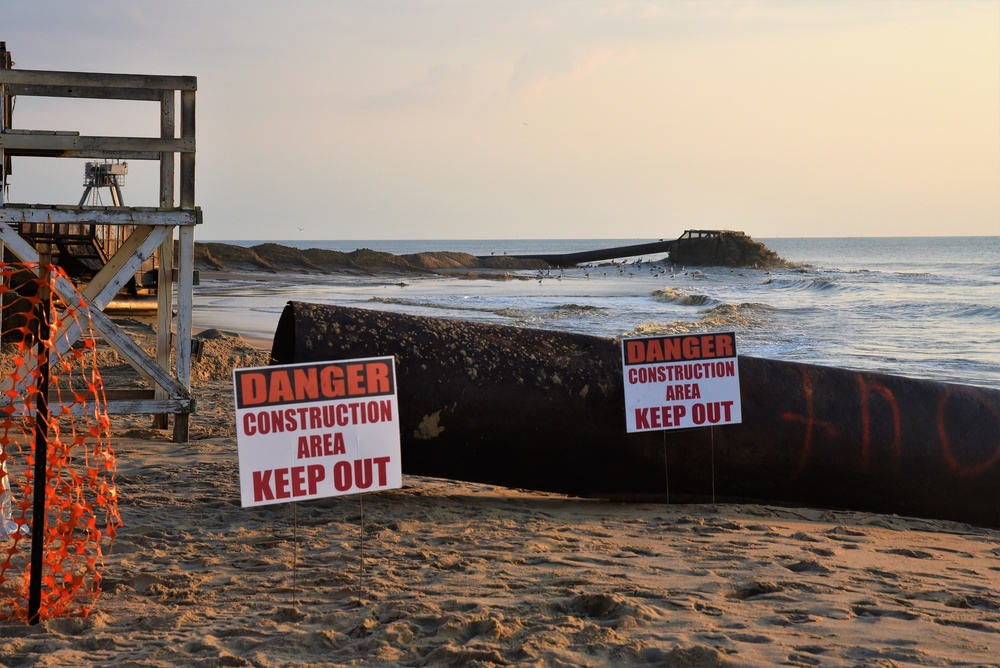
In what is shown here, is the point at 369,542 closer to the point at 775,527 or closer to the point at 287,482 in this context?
the point at 287,482

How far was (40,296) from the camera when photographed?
163 inches

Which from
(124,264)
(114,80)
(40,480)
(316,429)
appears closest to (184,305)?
(124,264)

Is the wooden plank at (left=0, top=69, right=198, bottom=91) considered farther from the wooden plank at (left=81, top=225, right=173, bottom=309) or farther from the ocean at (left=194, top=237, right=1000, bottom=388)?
the ocean at (left=194, top=237, right=1000, bottom=388)

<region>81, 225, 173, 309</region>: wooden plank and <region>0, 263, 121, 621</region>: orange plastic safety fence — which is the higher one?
<region>81, 225, 173, 309</region>: wooden plank

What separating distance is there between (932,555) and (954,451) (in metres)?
1.46

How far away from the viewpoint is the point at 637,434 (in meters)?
6.41

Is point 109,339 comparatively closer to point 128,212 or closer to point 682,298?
point 128,212

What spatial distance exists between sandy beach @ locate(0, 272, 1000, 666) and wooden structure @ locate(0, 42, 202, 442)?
3.18ft

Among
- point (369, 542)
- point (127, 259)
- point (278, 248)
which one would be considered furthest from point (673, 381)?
point (278, 248)

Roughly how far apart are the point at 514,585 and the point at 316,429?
1.24m

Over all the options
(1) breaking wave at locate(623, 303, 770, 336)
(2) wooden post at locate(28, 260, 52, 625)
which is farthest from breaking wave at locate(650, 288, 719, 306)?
(2) wooden post at locate(28, 260, 52, 625)

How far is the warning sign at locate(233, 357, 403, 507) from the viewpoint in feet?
15.6

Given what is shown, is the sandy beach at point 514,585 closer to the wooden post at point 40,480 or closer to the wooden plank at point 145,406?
the wooden post at point 40,480

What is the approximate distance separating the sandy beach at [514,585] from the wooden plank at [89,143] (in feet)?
8.10
